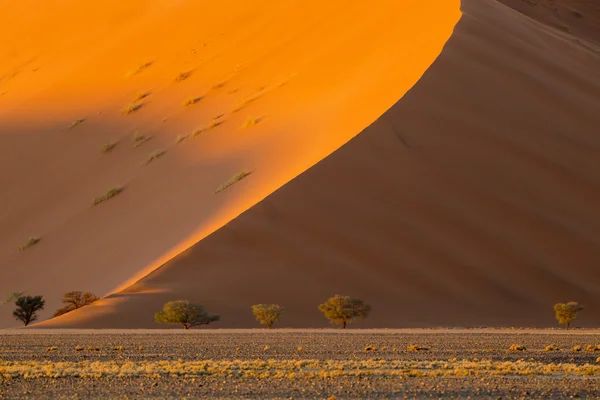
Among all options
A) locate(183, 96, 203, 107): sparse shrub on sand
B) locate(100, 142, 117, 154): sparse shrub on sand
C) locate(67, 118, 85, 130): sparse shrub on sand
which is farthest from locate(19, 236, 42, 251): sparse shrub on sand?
locate(67, 118, 85, 130): sparse shrub on sand

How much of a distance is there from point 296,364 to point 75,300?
11.8 metres

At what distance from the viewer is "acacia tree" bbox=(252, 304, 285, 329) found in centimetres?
2441

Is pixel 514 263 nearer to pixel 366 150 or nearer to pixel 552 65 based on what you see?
pixel 366 150

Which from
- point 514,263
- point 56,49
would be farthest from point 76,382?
point 56,49

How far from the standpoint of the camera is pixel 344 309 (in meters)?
24.6

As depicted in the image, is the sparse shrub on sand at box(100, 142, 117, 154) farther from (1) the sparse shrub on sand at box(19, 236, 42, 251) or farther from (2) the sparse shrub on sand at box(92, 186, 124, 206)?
(1) the sparse shrub on sand at box(19, 236, 42, 251)

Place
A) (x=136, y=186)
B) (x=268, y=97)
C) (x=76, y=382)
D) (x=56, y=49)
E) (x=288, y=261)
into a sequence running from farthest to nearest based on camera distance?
(x=56, y=49) < (x=268, y=97) < (x=136, y=186) < (x=288, y=261) < (x=76, y=382)

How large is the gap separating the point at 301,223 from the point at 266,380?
14.0 meters

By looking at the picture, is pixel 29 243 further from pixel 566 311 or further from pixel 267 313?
pixel 566 311

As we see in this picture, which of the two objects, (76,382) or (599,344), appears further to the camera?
(599,344)

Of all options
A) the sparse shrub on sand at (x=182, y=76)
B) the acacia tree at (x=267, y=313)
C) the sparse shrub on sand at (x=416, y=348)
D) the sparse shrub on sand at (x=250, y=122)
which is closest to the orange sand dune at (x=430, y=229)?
the acacia tree at (x=267, y=313)

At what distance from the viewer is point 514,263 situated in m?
28.3

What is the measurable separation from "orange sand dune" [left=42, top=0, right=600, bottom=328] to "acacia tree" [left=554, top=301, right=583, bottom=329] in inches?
38.0

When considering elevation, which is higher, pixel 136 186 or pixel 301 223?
pixel 136 186
